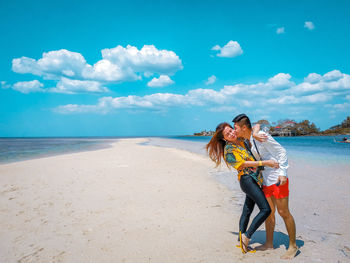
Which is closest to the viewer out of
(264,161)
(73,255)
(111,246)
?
(264,161)

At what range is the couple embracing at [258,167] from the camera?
2867 millimetres

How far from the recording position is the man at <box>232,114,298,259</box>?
2857mm

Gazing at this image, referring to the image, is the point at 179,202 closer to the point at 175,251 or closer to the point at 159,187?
the point at 159,187

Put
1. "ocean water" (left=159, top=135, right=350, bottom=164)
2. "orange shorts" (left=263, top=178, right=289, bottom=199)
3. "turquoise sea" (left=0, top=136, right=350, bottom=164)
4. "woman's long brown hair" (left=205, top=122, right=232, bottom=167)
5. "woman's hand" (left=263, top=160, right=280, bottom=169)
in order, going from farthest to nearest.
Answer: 1. "turquoise sea" (left=0, top=136, right=350, bottom=164)
2. "ocean water" (left=159, top=135, right=350, bottom=164)
3. "woman's long brown hair" (left=205, top=122, right=232, bottom=167)
4. "orange shorts" (left=263, top=178, right=289, bottom=199)
5. "woman's hand" (left=263, top=160, right=280, bottom=169)

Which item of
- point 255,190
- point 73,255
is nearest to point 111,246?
point 73,255

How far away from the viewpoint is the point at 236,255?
3.20 metres

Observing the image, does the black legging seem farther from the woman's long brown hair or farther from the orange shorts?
the woman's long brown hair

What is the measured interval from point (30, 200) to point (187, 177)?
17.9 ft

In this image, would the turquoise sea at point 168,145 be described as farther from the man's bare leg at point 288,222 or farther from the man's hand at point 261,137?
the man's hand at point 261,137

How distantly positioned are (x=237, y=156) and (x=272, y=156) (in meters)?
0.49

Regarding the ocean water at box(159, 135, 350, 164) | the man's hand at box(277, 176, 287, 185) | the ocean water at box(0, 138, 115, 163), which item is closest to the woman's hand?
the man's hand at box(277, 176, 287, 185)

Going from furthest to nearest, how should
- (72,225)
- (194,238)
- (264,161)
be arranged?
(72,225)
(194,238)
(264,161)

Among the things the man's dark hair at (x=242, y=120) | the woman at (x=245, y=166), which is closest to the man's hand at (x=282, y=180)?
the woman at (x=245, y=166)

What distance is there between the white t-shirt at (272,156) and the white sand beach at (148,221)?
1.23 metres
